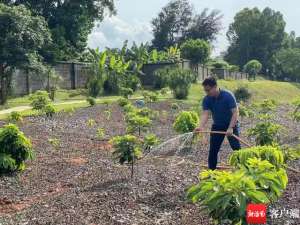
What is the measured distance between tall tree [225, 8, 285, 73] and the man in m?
73.8

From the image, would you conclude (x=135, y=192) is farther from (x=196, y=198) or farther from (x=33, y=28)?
(x=33, y=28)

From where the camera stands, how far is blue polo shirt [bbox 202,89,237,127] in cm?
930

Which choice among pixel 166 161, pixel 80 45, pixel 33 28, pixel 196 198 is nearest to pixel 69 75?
pixel 80 45

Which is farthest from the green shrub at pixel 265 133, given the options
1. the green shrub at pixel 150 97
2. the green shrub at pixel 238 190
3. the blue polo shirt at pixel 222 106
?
the green shrub at pixel 150 97

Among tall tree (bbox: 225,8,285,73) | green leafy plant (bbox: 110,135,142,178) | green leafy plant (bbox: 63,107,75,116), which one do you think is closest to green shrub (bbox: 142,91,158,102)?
green leafy plant (bbox: 63,107,75,116)

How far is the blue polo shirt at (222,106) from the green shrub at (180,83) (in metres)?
21.6

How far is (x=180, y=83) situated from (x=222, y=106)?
22.1 m

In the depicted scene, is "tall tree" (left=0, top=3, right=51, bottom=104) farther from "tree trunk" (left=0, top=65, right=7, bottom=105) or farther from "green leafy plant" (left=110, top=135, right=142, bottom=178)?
"green leafy plant" (left=110, top=135, right=142, bottom=178)

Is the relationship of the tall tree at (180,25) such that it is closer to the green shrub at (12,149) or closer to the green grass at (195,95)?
the green grass at (195,95)

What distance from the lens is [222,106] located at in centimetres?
934

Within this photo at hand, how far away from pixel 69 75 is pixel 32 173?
27441 millimetres

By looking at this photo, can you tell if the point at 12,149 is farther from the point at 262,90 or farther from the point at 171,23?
the point at 171,23

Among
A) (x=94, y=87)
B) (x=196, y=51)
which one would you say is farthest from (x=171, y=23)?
(x=94, y=87)

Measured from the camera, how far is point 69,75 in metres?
37.6
